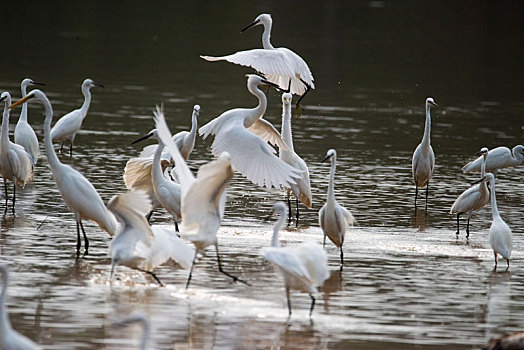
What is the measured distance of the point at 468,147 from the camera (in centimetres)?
1728

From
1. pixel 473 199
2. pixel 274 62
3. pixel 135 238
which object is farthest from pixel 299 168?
pixel 135 238

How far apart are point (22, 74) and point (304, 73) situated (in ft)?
44.5

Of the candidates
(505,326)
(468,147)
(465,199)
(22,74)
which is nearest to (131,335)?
(505,326)

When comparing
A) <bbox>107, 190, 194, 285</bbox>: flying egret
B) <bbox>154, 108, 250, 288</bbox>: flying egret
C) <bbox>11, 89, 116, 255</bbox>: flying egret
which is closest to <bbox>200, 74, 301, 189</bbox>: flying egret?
<bbox>11, 89, 116, 255</bbox>: flying egret

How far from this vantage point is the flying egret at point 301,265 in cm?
745

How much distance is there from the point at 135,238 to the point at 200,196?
0.69 m

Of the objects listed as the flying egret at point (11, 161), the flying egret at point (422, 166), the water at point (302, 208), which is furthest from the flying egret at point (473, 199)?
the flying egret at point (11, 161)

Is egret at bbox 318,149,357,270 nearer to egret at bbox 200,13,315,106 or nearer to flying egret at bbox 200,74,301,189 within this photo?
flying egret at bbox 200,74,301,189

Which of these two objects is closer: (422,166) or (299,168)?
(299,168)

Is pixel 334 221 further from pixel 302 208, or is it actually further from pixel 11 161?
pixel 11 161

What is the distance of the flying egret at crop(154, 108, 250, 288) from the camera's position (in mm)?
7801

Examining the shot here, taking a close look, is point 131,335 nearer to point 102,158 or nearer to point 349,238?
point 349,238

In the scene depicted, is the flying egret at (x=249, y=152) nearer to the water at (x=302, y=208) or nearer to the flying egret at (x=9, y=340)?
the water at (x=302, y=208)

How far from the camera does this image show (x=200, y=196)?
8039mm
